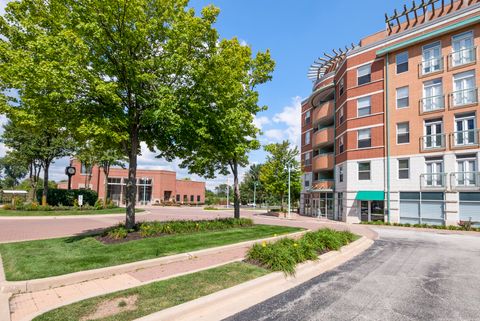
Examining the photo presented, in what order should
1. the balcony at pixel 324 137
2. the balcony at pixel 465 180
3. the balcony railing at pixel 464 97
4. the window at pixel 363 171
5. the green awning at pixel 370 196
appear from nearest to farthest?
the balcony at pixel 465 180, the balcony railing at pixel 464 97, the green awning at pixel 370 196, the window at pixel 363 171, the balcony at pixel 324 137

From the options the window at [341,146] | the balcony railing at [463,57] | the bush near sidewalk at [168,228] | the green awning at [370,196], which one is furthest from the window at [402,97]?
the bush near sidewalk at [168,228]

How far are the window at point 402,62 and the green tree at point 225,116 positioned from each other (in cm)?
1364

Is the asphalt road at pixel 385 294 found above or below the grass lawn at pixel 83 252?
below

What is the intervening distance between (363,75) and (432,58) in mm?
5487

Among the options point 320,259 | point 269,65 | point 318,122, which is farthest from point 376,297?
point 318,122

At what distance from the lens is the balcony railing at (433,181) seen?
21.3 meters

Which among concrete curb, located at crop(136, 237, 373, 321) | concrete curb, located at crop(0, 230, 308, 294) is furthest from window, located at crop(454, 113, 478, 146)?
concrete curb, located at crop(0, 230, 308, 294)

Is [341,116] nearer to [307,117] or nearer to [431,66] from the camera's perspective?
[431,66]

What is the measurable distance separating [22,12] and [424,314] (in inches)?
651

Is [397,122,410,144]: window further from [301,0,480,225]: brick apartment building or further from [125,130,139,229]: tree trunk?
[125,130,139,229]: tree trunk

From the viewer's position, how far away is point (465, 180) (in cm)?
2052

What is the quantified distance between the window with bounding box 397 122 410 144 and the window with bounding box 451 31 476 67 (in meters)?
5.66

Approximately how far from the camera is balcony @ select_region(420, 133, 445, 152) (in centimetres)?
2176

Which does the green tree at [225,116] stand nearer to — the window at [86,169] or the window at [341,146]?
the window at [341,146]
